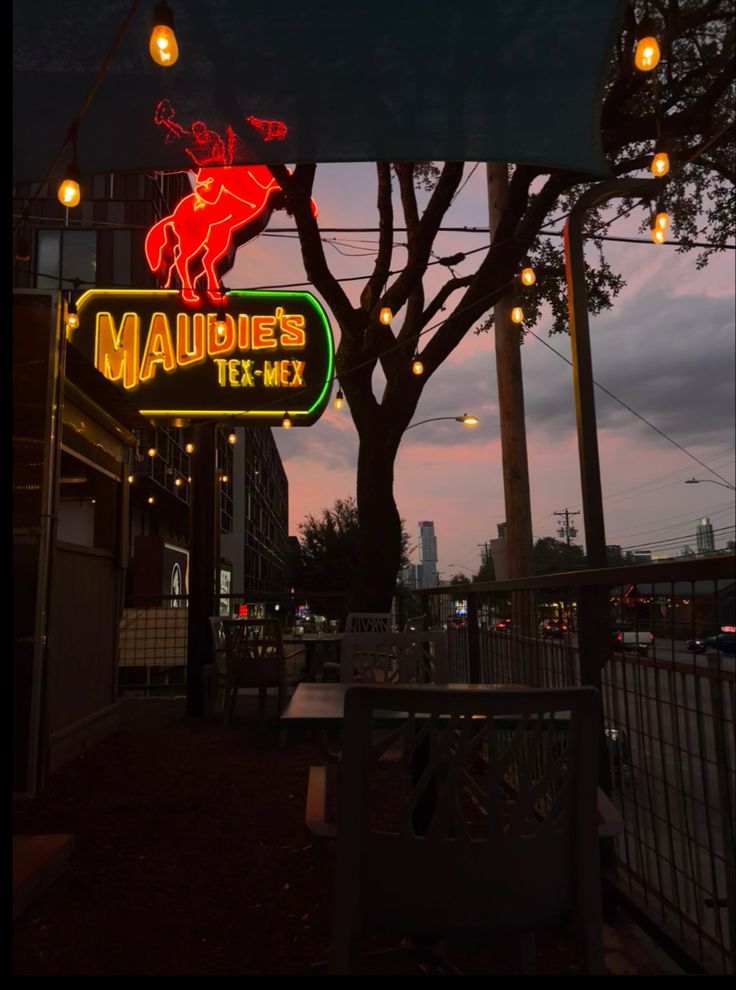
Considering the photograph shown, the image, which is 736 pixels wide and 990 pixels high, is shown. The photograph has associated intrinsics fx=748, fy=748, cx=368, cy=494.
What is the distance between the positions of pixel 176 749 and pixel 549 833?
17.8 ft

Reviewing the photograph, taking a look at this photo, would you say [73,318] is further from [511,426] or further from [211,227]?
[511,426]

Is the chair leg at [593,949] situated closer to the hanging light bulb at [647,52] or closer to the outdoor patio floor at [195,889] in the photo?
the outdoor patio floor at [195,889]

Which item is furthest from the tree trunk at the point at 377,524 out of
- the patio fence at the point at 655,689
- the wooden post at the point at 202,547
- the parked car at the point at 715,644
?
the parked car at the point at 715,644

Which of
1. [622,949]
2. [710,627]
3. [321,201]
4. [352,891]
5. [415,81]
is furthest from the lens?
[321,201]

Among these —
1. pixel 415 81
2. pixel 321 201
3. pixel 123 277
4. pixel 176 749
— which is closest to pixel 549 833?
pixel 415 81

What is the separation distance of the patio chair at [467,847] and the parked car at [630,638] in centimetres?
93

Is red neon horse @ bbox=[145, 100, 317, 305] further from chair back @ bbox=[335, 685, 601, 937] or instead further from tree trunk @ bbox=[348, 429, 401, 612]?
chair back @ bbox=[335, 685, 601, 937]

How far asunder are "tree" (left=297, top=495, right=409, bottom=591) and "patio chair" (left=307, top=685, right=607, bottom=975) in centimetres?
2886

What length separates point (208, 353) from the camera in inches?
370

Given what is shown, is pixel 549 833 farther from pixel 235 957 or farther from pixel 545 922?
pixel 235 957

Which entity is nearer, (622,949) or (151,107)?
(622,949)

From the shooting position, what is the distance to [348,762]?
1807 mm

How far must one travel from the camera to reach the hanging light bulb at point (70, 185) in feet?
13.7

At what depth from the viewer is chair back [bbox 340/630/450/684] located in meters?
4.20
